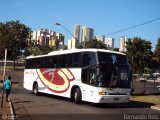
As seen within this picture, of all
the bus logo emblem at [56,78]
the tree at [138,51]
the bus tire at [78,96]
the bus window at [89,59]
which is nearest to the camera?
the bus window at [89,59]

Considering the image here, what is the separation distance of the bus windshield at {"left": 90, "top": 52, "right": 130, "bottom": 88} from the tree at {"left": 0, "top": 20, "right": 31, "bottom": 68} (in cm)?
7351

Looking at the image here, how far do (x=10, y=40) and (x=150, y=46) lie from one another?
37962mm

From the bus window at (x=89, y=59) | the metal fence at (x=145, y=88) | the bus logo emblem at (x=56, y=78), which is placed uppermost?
the bus window at (x=89, y=59)

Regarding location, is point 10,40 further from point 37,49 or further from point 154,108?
point 154,108

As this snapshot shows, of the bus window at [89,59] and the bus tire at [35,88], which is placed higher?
the bus window at [89,59]

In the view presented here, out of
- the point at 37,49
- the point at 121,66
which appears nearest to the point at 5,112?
the point at 121,66

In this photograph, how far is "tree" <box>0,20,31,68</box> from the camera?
9306 centimetres

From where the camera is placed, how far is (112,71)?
19.6m

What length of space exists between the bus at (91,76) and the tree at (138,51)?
70.7m

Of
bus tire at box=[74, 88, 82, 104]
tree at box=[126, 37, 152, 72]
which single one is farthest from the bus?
tree at box=[126, 37, 152, 72]

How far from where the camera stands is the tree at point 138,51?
9444 centimetres

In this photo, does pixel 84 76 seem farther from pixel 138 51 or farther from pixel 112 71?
pixel 138 51

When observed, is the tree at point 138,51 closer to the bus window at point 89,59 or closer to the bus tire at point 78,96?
the bus tire at point 78,96

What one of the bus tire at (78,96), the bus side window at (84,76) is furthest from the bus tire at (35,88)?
the bus side window at (84,76)
